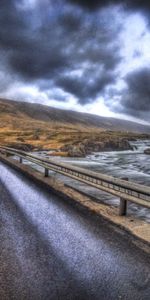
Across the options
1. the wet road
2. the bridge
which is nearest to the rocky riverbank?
the bridge

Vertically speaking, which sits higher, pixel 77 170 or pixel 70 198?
pixel 77 170

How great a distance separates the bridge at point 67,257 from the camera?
12.3 ft

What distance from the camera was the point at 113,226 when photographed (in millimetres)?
6344

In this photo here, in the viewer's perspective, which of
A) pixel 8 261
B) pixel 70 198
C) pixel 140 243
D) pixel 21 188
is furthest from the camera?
pixel 21 188

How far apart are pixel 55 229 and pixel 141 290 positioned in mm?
2766

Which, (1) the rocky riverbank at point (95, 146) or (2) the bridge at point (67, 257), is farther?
(1) the rocky riverbank at point (95, 146)

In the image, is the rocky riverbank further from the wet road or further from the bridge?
the wet road

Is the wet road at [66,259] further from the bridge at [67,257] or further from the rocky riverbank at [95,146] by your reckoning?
the rocky riverbank at [95,146]

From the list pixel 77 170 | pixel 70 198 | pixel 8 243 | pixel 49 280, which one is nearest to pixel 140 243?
pixel 49 280

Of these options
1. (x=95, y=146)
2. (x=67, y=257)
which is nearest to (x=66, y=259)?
(x=67, y=257)

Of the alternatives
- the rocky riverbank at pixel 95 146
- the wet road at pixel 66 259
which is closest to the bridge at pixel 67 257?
the wet road at pixel 66 259

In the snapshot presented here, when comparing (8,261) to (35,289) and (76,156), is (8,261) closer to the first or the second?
(35,289)

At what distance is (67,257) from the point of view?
477 cm

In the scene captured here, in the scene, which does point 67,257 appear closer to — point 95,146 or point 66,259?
point 66,259
